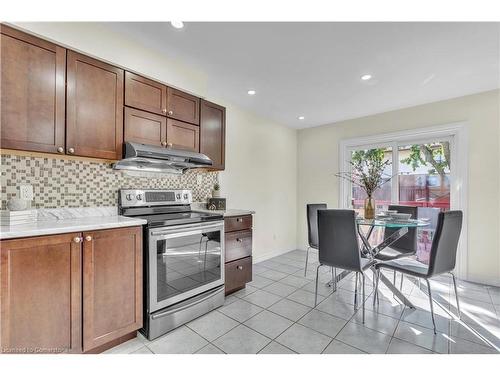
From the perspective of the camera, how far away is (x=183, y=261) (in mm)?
2012

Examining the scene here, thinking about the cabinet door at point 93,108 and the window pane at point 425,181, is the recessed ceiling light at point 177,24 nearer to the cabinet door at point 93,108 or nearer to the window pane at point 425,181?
→ the cabinet door at point 93,108

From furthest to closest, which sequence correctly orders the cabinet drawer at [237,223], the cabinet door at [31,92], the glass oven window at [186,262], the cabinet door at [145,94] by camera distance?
the cabinet drawer at [237,223] < the cabinet door at [145,94] < the glass oven window at [186,262] < the cabinet door at [31,92]

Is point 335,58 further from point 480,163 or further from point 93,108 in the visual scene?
point 480,163

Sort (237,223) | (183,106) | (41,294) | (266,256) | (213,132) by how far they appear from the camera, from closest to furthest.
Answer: (41,294) < (183,106) < (237,223) < (213,132) < (266,256)

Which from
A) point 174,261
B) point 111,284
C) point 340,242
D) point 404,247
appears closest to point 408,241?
point 404,247

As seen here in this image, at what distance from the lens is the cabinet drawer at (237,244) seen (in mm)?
2504

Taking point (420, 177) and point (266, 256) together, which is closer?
point (420, 177)

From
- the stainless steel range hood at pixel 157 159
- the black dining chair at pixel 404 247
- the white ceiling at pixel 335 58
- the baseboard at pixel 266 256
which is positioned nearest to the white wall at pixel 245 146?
the baseboard at pixel 266 256

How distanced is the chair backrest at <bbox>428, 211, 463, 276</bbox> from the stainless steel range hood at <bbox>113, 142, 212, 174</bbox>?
2.16 meters

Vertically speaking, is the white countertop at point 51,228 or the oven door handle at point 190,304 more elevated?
the white countertop at point 51,228

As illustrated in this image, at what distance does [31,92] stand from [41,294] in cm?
127

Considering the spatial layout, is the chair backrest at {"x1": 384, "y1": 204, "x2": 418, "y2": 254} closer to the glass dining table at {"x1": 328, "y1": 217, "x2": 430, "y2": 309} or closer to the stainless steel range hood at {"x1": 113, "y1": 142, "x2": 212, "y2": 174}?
the glass dining table at {"x1": 328, "y1": 217, "x2": 430, "y2": 309}

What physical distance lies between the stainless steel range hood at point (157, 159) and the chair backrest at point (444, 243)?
216 centimetres
